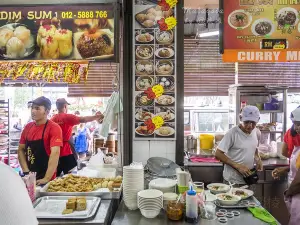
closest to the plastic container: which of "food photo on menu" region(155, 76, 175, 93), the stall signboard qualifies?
"food photo on menu" region(155, 76, 175, 93)

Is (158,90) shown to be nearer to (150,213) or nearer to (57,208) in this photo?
(150,213)

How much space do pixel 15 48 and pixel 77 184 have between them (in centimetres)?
155

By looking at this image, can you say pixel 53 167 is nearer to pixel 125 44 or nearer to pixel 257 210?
pixel 125 44

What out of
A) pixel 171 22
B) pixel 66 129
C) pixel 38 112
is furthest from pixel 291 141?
pixel 66 129

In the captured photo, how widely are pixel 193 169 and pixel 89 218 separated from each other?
8.59 ft

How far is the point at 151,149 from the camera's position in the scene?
13.5 ft

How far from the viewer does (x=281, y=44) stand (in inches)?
151

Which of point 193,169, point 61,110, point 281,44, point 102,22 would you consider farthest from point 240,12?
point 61,110

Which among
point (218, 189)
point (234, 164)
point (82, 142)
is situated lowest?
point (82, 142)

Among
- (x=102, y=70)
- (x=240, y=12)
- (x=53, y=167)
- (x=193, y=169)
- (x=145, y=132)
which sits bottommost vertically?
(x=193, y=169)

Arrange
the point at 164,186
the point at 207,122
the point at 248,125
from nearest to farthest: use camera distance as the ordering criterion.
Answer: the point at 164,186
the point at 248,125
the point at 207,122

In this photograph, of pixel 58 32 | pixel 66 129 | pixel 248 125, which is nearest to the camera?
pixel 58 32

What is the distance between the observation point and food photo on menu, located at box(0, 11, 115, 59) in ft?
10.8

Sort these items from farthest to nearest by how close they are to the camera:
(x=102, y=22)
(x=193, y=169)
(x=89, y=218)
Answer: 1. (x=193, y=169)
2. (x=102, y=22)
3. (x=89, y=218)
